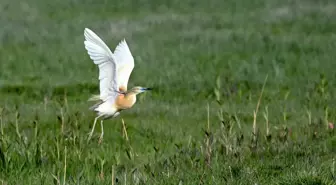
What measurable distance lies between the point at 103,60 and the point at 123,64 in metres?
0.23

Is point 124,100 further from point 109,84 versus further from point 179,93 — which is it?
point 179,93

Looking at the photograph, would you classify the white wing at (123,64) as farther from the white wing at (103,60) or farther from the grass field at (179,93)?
the grass field at (179,93)

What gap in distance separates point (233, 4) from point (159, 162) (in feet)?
68.1

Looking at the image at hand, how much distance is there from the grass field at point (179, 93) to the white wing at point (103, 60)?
661mm

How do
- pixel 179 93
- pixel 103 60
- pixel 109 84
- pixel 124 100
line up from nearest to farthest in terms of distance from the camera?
1. pixel 124 100
2. pixel 109 84
3. pixel 103 60
4. pixel 179 93

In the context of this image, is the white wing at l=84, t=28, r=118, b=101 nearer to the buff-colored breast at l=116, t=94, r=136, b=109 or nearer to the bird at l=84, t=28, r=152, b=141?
the bird at l=84, t=28, r=152, b=141

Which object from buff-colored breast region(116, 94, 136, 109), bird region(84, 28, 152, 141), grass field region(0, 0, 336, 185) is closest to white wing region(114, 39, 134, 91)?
bird region(84, 28, 152, 141)

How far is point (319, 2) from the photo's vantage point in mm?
27172

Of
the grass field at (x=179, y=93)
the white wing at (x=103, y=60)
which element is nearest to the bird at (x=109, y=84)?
the white wing at (x=103, y=60)

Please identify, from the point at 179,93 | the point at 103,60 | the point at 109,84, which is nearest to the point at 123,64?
the point at 103,60

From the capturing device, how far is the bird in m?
4.67

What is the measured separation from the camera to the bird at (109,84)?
15.3ft

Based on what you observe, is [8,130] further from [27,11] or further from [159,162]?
[27,11]

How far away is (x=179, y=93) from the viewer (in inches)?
495
